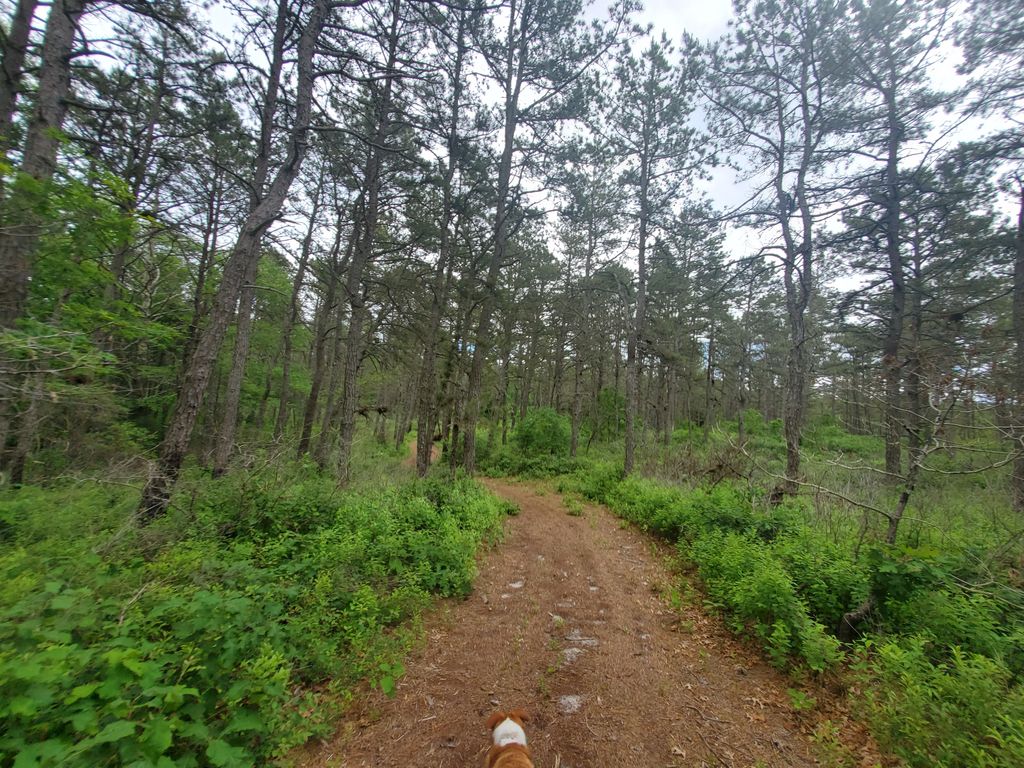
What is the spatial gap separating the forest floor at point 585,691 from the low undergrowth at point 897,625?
1.10 ft

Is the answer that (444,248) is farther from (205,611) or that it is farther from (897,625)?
(897,625)

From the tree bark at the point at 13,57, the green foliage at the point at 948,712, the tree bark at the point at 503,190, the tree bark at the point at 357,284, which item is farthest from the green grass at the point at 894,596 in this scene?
the tree bark at the point at 13,57

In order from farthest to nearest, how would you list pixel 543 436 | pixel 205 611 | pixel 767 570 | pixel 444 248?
pixel 543 436
pixel 444 248
pixel 767 570
pixel 205 611

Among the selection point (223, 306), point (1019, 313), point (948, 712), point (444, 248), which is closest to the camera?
point (948, 712)

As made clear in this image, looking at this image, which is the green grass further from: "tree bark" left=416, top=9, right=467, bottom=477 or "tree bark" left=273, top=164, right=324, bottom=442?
"tree bark" left=273, top=164, right=324, bottom=442

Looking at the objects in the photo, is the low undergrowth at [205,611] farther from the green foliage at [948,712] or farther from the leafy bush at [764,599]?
the green foliage at [948,712]

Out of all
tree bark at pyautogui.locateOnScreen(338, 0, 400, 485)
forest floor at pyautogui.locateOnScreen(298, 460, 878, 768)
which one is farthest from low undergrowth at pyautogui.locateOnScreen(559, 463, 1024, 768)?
tree bark at pyautogui.locateOnScreen(338, 0, 400, 485)

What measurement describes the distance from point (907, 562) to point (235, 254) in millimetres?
9009

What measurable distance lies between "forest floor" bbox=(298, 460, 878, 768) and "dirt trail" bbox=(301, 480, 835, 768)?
1cm

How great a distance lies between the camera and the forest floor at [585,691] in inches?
112

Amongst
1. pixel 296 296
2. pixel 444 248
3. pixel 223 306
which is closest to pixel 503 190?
pixel 444 248

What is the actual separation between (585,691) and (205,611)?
317cm

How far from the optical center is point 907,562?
397 centimetres

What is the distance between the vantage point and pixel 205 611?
2.74 meters
